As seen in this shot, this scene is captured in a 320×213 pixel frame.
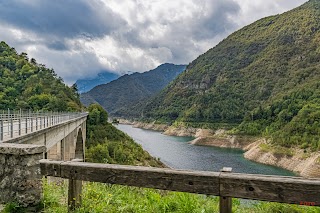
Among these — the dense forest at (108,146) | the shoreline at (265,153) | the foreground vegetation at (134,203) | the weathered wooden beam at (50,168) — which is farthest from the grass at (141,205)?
the dense forest at (108,146)

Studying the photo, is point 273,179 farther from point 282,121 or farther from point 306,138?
point 282,121

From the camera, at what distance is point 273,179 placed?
318cm

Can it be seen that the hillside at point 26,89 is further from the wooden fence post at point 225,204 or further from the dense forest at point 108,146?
the wooden fence post at point 225,204

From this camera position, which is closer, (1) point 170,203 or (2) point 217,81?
(1) point 170,203

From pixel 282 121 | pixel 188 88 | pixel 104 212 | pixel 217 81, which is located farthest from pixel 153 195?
pixel 188 88

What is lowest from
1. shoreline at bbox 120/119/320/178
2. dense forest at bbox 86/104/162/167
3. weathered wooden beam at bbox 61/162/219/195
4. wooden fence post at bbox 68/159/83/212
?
shoreline at bbox 120/119/320/178

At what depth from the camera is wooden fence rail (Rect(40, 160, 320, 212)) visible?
3.07 m

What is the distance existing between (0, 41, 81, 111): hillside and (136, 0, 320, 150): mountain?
51153mm

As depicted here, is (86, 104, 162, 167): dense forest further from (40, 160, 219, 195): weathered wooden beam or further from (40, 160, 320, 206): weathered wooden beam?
(40, 160, 320, 206): weathered wooden beam

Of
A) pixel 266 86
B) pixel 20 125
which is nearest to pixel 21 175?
pixel 20 125

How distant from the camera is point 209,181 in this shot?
3471 millimetres

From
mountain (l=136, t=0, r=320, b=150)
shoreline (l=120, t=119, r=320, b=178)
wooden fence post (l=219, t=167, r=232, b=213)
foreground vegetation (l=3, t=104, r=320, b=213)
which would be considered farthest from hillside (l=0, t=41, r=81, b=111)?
wooden fence post (l=219, t=167, r=232, b=213)

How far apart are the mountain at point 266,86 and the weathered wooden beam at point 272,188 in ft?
210

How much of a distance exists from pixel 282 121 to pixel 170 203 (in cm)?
8803
